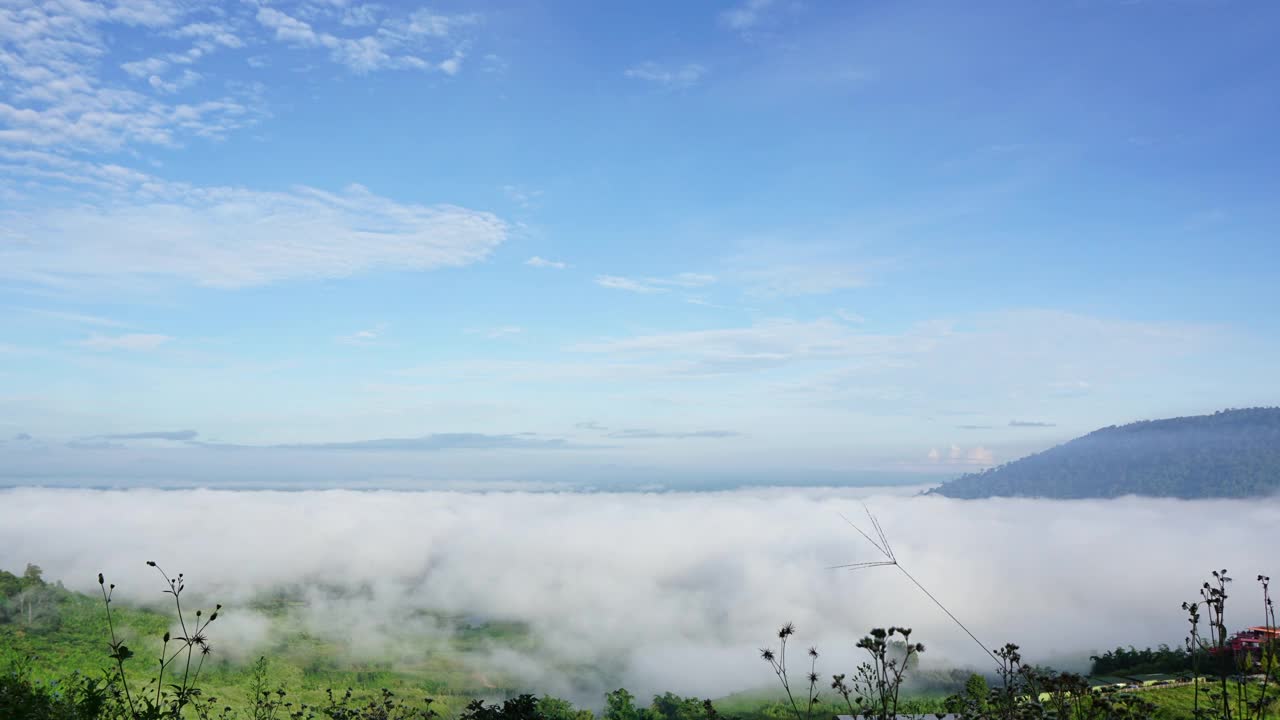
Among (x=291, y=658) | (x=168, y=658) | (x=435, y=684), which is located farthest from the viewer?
(x=291, y=658)

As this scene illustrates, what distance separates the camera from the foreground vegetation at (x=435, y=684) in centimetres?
591

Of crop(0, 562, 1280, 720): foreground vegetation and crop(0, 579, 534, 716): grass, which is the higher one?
crop(0, 562, 1280, 720): foreground vegetation

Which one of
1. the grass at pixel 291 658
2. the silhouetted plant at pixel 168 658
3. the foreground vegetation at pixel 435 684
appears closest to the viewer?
the silhouetted plant at pixel 168 658

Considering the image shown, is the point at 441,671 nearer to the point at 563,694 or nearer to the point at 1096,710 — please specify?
the point at 563,694

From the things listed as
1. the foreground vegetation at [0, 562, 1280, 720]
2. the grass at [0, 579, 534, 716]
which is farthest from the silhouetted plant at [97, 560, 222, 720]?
the grass at [0, 579, 534, 716]

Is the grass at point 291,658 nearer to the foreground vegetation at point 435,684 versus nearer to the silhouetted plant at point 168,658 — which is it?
the foreground vegetation at point 435,684

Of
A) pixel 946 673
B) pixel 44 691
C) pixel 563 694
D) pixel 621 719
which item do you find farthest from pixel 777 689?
pixel 44 691

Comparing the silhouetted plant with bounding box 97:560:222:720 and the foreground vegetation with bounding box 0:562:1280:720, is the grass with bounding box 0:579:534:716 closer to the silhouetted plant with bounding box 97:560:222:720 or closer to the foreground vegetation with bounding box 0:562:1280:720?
the foreground vegetation with bounding box 0:562:1280:720

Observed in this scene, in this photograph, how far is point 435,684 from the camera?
14712 centimetres

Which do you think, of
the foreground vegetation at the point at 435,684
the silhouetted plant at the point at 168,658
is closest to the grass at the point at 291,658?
the foreground vegetation at the point at 435,684

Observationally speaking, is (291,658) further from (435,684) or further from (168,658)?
(168,658)

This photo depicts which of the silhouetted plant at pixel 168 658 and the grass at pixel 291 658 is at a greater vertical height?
the silhouetted plant at pixel 168 658

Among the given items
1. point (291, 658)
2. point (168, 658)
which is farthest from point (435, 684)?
point (168, 658)

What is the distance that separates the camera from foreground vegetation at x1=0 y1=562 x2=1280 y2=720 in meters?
5.91
